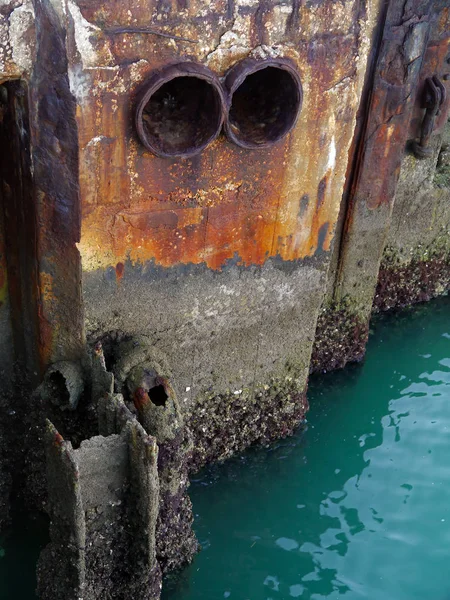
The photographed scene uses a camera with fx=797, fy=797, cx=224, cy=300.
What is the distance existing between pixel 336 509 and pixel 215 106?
3.23m

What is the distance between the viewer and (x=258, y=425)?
6312mm

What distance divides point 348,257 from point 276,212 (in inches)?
63.1

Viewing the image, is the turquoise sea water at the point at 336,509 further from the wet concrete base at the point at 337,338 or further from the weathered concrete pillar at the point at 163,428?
the weathered concrete pillar at the point at 163,428

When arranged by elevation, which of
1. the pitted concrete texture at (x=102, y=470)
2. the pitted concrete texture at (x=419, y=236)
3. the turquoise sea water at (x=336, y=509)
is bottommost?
the turquoise sea water at (x=336, y=509)

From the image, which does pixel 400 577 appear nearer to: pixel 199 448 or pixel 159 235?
pixel 199 448

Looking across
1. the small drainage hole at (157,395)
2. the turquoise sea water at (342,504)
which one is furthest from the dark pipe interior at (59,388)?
the turquoise sea water at (342,504)

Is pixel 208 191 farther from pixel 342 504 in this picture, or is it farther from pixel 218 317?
pixel 342 504

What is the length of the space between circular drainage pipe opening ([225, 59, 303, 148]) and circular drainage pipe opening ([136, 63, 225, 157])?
0.45 feet

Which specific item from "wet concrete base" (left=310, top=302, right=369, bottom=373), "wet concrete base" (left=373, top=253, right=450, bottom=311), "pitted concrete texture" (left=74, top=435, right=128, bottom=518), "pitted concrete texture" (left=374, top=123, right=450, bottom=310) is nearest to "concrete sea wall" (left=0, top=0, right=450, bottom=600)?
"pitted concrete texture" (left=74, top=435, right=128, bottom=518)

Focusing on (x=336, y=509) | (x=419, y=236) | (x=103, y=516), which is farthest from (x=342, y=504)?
(x=419, y=236)

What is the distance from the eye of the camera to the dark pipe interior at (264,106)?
16.2ft

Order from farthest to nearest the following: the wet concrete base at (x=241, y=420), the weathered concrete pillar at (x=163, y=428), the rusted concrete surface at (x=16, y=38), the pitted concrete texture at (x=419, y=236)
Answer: the pitted concrete texture at (x=419, y=236) < the wet concrete base at (x=241, y=420) < the weathered concrete pillar at (x=163, y=428) < the rusted concrete surface at (x=16, y=38)

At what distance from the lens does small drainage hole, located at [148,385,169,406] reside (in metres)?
5.03

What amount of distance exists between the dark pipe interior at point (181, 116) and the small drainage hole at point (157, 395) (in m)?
1.47
